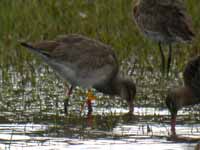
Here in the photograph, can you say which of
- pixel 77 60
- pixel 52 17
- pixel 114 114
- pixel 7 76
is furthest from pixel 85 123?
pixel 52 17

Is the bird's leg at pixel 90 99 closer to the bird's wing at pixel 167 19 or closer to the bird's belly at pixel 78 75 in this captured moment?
the bird's belly at pixel 78 75

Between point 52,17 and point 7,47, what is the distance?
7.23 feet

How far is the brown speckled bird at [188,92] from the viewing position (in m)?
9.95

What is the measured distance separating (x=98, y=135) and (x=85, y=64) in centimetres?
226

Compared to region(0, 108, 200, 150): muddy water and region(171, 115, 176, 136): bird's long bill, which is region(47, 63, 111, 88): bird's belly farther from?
region(171, 115, 176, 136): bird's long bill

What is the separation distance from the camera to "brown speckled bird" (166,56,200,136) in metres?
9.95

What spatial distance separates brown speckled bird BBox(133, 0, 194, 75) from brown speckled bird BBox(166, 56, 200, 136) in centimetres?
280

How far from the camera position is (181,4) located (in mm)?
14000

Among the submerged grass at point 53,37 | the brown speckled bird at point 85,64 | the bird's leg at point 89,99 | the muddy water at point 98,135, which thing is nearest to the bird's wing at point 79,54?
the brown speckled bird at point 85,64

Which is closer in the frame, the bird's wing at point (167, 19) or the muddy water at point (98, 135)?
the muddy water at point (98, 135)

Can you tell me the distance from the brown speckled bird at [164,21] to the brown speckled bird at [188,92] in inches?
110

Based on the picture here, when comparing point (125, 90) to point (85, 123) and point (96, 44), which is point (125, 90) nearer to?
point (96, 44)

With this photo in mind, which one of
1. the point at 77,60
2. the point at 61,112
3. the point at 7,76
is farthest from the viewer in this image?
the point at 7,76

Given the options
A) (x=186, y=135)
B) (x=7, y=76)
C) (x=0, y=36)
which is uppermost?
(x=0, y=36)
